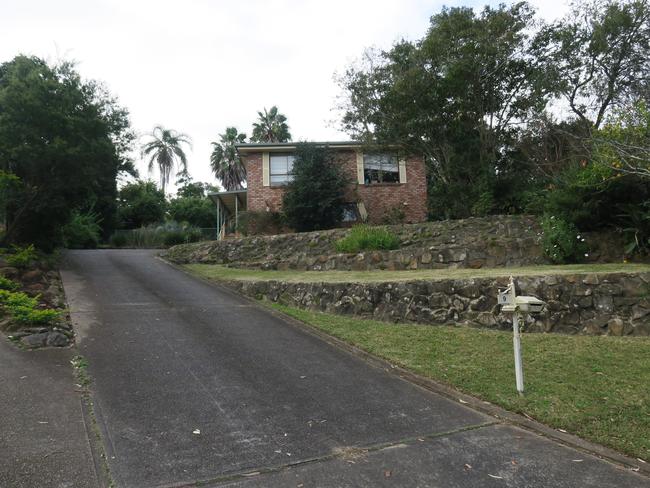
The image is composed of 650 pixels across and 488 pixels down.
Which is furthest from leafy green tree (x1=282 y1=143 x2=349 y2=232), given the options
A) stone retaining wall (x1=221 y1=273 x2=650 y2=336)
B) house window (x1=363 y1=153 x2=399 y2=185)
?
stone retaining wall (x1=221 y1=273 x2=650 y2=336)

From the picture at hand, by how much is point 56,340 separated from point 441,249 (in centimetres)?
947

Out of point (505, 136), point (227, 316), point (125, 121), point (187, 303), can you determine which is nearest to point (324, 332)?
point (227, 316)

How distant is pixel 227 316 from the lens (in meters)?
9.45

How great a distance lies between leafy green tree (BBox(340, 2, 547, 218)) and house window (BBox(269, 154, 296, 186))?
6.28m

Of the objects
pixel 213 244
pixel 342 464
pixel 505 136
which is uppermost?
pixel 505 136

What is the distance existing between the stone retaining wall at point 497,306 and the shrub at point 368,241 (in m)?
3.94

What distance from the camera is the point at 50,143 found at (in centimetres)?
1373

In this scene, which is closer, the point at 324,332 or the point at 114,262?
the point at 324,332

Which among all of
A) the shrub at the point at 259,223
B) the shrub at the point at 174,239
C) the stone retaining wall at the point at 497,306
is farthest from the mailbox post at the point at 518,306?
the shrub at the point at 174,239

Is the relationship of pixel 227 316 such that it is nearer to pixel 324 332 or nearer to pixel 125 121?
pixel 324 332

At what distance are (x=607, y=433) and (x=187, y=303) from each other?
27.5 ft

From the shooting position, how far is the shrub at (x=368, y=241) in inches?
551

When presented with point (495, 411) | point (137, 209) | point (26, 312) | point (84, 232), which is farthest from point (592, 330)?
point (137, 209)

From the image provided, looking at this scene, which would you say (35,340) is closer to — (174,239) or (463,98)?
(463,98)
